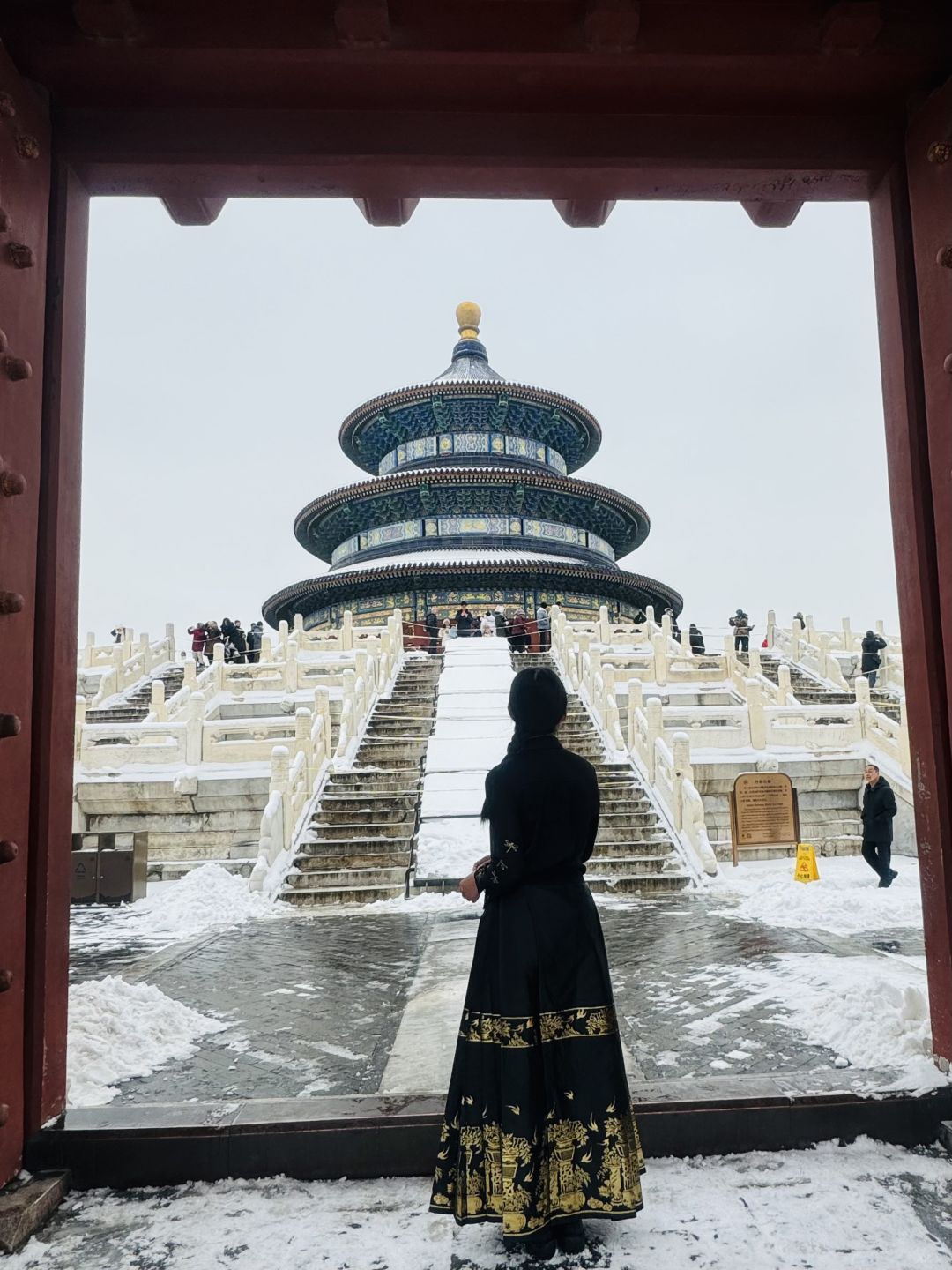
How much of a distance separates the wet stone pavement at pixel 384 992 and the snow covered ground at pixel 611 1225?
0.65m

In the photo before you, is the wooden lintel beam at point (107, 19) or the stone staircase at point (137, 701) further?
the stone staircase at point (137, 701)

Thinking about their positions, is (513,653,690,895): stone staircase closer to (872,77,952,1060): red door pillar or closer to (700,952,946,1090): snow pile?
(700,952,946,1090): snow pile

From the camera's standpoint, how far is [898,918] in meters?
8.09

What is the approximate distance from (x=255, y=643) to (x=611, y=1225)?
24918mm

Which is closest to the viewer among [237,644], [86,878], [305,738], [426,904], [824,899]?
[824,899]

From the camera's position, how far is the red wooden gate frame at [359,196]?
3.11 meters

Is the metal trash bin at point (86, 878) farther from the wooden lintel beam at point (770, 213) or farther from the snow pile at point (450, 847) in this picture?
the wooden lintel beam at point (770, 213)

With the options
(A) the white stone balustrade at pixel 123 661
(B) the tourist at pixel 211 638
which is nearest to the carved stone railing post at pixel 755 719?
(A) the white stone balustrade at pixel 123 661

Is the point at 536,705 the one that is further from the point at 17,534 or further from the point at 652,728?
the point at 652,728

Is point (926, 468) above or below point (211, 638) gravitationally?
below

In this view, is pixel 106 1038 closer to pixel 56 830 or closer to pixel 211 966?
pixel 56 830

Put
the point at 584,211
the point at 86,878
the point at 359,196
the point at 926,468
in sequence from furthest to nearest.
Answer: the point at 86,878, the point at 584,211, the point at 359,196, the point at 926,468

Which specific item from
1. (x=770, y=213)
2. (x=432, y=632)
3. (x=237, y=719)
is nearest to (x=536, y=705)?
(x=770, y=213)

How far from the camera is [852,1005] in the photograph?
182 inches
